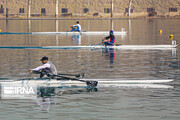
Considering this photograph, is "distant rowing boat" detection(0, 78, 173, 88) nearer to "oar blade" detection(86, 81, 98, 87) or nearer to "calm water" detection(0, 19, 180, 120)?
"oar blade" detection(86, 81, 98, 87)

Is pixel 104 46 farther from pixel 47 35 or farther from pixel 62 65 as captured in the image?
pixel 47 35

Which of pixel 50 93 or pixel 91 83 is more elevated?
pixel 91 83

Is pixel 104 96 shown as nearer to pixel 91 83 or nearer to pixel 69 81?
pixel 91 83

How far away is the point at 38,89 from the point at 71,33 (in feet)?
155

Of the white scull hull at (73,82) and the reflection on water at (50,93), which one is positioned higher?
the white scull hull at (73,82)

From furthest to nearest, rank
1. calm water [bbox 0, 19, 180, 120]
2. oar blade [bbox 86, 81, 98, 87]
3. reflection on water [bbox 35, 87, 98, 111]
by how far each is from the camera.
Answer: oar blade [bbox 86, 81, 98, 87] < reflection on water [bbox 35, 87, 98, 111] < calm water [bbox 0, 19, 180, 120]

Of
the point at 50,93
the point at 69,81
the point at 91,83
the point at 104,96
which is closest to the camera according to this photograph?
the point at 104,96

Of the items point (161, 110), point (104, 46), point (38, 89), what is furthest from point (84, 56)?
point (161, 110)

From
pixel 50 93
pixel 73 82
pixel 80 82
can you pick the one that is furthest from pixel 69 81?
pixel 50 93

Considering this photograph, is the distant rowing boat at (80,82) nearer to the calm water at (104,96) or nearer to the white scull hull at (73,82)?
the white scull hull at (73,82)

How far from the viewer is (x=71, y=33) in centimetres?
7150

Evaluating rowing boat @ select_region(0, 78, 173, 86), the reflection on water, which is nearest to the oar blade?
rowing boat @ select_region(0, 78, 173, 86)

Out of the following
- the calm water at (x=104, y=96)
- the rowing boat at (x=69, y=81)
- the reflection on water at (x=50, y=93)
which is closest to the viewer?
the calm water at (x=104, y=96)

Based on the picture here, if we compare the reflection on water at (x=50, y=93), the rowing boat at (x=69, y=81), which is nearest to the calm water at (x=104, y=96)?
the reflection on water at (x=50, y=93)
